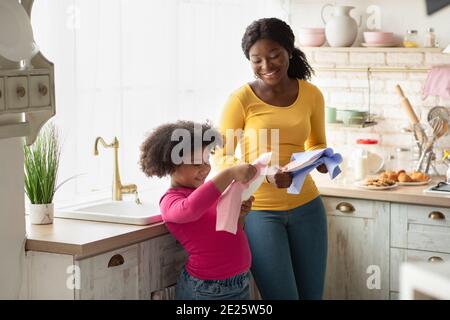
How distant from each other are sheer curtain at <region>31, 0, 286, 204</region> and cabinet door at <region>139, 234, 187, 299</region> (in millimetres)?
594

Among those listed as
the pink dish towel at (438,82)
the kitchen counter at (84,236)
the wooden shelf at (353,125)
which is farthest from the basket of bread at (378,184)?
the kitchen counter at (84,236)

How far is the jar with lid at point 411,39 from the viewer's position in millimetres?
4578

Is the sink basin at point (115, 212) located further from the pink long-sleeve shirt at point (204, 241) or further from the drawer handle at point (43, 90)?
the drawer handle at point (43, 90)

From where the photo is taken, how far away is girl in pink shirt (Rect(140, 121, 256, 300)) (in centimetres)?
321

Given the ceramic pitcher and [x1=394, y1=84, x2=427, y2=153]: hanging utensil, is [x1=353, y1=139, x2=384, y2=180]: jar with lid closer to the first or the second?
[x1=394, y1=84, x2=427, y2=153]: hanging utensil

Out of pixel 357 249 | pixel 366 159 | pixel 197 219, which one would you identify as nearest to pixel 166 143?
pixel 197 219

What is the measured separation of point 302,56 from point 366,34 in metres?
1.05

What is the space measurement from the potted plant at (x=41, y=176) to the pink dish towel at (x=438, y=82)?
2.19 metres

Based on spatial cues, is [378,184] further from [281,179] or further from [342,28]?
[281,179]

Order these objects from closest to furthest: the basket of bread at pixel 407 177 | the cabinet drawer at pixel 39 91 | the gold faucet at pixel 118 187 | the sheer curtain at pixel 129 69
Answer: the cabinet drawer at pixel 39 91 < the sheer curtain at pixel 129 69 < the gold faucet at pixel 118 187 < the basket of bread at pixel 407 177
